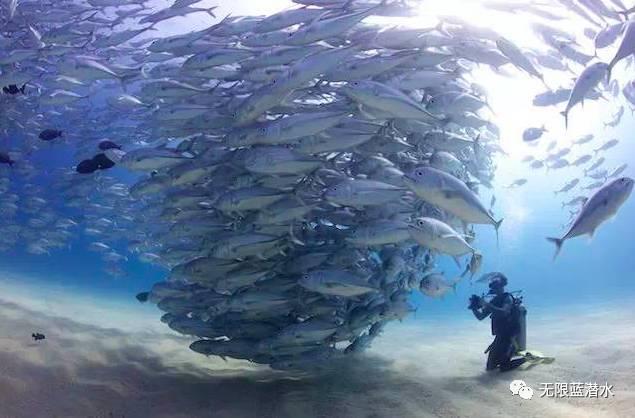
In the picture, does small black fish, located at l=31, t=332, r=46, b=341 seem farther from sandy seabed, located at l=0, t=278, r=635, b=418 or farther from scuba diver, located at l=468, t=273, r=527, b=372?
scuba diver, located at l=468, t=273, r=527, b=372

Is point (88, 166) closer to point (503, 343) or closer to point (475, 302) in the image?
point (475, 302)

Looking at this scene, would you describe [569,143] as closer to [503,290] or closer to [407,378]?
A: [503,290]

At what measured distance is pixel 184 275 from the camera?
661 cm

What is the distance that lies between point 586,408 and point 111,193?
1314 centimetres

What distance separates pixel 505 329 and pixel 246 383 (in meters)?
3.85

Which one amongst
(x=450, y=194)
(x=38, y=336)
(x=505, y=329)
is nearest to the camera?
(x=450, y=194)

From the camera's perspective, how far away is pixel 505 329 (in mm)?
7352

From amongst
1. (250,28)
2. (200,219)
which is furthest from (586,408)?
(250,28)

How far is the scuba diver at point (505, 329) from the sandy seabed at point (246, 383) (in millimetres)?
245

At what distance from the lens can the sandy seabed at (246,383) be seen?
554 centimetres

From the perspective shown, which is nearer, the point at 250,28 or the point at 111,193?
the point at 250,28

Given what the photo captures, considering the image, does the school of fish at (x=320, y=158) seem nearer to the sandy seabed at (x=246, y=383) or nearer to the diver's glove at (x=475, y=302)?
the sandy seabed at (x=246, y=383)

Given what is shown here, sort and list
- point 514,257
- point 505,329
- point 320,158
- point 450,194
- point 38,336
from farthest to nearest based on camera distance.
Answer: point 514,257 → point 505,329 → point 38,336 → point 320,158 → point 450,194

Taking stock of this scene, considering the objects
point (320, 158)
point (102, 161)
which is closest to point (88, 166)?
point (102, 161)
